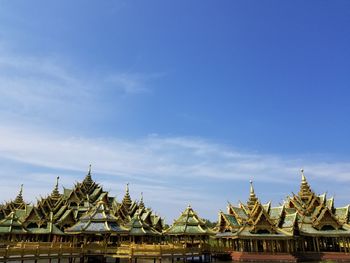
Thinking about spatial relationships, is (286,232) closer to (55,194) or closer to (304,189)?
(304,189)

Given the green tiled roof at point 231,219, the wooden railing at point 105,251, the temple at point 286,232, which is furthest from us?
the green tiled roof at point 231,219

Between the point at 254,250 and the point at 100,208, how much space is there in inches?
723

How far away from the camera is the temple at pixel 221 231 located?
32.7m

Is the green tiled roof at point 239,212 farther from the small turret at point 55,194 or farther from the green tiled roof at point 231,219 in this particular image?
the small turret at point 55,194

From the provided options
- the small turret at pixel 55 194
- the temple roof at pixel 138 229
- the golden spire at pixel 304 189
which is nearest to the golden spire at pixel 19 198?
the small turret at pixel 55 194

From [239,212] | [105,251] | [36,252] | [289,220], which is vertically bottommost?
[105,251]

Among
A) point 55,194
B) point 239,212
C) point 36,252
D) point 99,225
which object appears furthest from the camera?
point 55,194

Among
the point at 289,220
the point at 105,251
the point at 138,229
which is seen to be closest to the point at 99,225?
the point at 105,251

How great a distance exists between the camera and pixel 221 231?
41.9m

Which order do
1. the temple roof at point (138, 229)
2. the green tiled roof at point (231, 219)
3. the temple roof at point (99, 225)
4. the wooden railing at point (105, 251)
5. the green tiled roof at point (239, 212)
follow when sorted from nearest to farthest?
the wooden railing at point (105, 251) < the temple roof at point (99, 225) < the temple roof at point (138, 229) < the green tiled roof at point (231, 219) < the green tiled roof at point (239, 212)

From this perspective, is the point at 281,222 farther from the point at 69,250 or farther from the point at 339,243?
the point at 69,250

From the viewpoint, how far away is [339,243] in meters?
38.3

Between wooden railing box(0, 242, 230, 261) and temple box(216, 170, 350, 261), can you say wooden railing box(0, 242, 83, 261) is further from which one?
temple box(216, 170, 350, 261)

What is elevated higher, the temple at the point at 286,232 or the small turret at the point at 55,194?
the small turret at the point at 55,194
